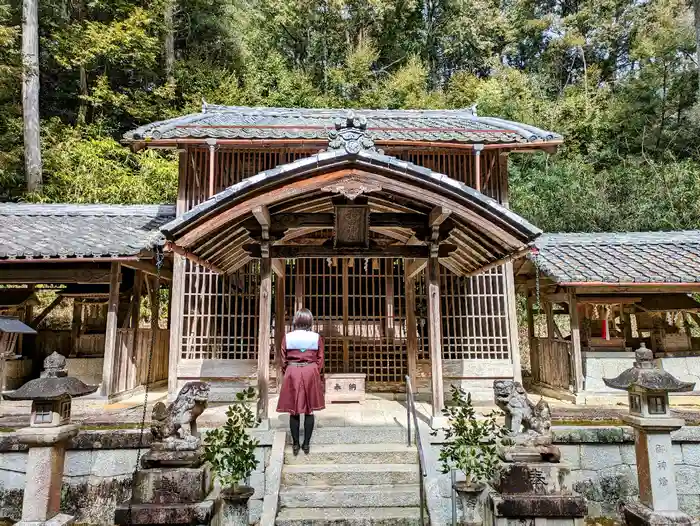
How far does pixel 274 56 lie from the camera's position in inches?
907

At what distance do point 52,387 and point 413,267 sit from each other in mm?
6098

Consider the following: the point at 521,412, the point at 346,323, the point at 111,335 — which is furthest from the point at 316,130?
the point at 521,412

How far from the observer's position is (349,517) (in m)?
5.04

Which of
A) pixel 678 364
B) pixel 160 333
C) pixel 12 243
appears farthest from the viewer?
pixel 160 333

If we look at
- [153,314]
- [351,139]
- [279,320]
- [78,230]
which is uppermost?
[351,139]

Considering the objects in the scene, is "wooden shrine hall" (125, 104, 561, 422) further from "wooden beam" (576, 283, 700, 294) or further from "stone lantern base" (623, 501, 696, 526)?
"stone lantern base" (623, 501, 696, 526)

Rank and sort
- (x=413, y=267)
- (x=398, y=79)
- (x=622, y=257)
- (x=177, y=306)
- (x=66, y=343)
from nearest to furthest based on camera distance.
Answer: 1. (x=413, y=267)
2. (x=177, y=306)
3. (x=622, y=257)
4. (x=66, y=343)
5. (x=398, y=79)

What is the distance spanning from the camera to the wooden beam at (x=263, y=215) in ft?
20.3

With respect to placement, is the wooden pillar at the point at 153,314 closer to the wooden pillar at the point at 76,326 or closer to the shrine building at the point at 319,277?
the shrine building at the point at 319,277

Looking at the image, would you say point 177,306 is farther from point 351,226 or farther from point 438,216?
point 438,216

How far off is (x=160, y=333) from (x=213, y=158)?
524 centimetres

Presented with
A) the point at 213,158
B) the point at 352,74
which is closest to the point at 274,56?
the point at 352,74

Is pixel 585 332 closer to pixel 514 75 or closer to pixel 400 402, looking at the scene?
pixel 400 402

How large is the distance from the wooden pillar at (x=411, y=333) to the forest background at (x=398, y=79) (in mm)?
11151
